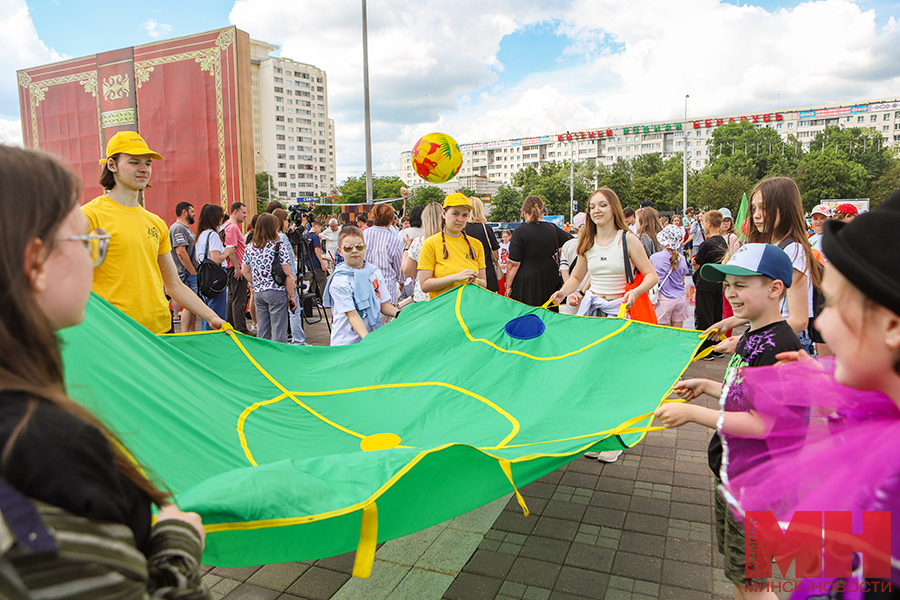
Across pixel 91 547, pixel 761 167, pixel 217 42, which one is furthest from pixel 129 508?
pixel 761 167

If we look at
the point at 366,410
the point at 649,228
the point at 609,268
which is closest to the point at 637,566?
the point at 366,410

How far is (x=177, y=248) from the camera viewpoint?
6.99m

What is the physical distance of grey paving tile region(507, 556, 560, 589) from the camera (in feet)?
9.17

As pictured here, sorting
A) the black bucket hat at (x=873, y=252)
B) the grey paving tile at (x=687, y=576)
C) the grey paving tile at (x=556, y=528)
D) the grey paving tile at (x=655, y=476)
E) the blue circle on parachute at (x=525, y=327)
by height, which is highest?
the black bucket hat at (x=873, y=252)

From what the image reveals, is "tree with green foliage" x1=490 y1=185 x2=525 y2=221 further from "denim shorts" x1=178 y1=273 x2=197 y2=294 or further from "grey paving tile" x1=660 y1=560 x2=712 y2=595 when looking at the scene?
A: "grey paving tile" x1=660 y1=560 x2=712 y2=595

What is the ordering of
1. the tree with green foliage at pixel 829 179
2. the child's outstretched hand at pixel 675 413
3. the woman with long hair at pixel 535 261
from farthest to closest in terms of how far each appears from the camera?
the tree with green foliage at pixel 829 179, the woman with long hair at pixel 535 261, the child's outstretched hand at pixel 675 413

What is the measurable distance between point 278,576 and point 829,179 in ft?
211

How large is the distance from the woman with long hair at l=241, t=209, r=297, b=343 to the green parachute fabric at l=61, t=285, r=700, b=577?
2.88 m

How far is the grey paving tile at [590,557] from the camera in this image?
292 cm

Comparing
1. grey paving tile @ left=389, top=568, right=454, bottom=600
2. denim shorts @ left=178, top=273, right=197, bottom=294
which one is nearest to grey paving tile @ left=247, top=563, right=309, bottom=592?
grey paving tile @ left=389, top=568, right=454, bottom=600

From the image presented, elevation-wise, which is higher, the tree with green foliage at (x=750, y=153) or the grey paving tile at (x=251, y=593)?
the tree with green foliage at (x=750, y=153)

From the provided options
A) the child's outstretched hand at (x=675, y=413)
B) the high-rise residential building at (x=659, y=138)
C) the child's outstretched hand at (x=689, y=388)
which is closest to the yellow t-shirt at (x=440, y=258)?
the child's outstretched hand at (x=689, y=388)

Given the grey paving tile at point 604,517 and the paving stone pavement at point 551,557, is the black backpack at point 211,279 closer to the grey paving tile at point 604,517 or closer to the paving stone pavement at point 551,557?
the paving stone pavement at point 551,557

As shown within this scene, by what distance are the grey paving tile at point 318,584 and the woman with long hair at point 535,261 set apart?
145 inches
